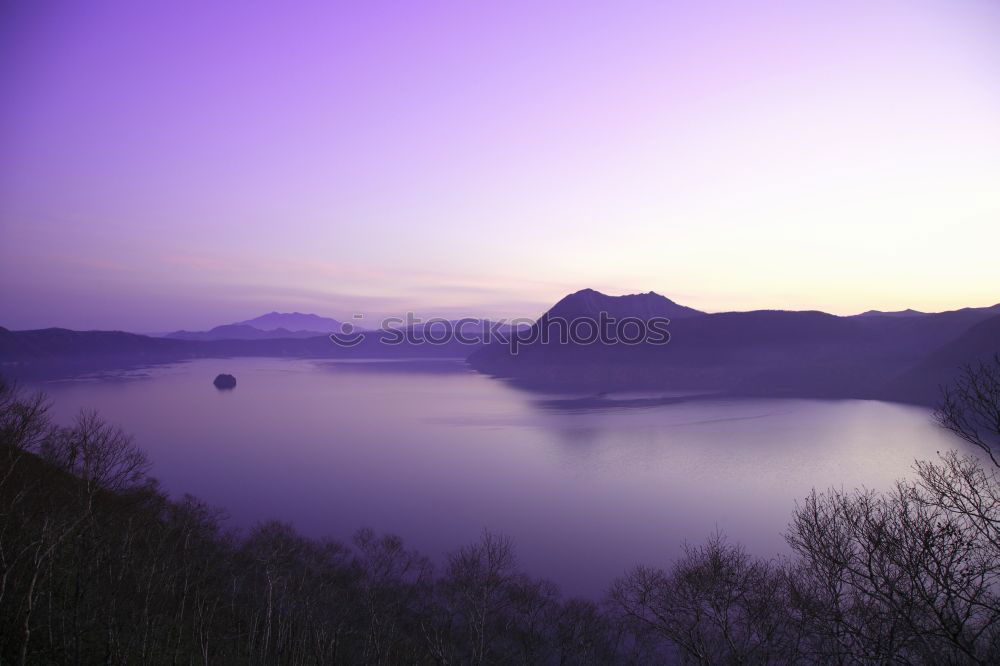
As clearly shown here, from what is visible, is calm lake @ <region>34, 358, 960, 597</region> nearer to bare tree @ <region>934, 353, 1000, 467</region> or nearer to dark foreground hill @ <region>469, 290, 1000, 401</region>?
bare tree @ <region>934, 353, 1000, 467</region>

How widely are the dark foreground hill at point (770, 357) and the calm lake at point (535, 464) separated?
16797mm

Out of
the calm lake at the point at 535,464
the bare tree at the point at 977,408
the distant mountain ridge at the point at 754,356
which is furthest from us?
the distant mountain ridge at the point at 754,356

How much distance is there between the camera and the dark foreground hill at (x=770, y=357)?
90.4 metres

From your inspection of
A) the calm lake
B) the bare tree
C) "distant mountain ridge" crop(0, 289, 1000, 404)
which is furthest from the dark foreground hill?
the bare tree

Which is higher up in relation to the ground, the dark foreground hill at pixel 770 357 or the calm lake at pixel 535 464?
the dark foreground hill at pixel 770 357

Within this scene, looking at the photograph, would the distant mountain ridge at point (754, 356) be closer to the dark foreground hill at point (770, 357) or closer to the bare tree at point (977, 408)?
the dark foreground hill at point (770, 357)

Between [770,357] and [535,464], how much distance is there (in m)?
92.6

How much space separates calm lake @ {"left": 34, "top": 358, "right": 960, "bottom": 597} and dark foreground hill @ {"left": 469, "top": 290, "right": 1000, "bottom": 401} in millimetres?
16797

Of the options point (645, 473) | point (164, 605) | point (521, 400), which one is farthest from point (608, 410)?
point (164, 605)

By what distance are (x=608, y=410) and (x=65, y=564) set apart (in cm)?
6523

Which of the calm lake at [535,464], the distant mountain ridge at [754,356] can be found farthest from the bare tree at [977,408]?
the distant mountain ridge at [754,356]

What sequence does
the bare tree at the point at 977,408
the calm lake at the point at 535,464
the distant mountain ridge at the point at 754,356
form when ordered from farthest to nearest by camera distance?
1. the distant mountain ridge at the point at 754,356
2. the calm lake at the point at 535,464
3. the bare tree at the point at 977,408

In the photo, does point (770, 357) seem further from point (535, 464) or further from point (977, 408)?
point (977, 408)

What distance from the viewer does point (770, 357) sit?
112000mm
